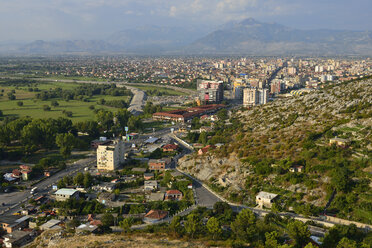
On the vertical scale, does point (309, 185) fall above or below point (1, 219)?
above

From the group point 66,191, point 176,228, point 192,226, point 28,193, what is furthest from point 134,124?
point 192,226

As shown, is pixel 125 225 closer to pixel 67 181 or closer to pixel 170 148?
pixel 67 181

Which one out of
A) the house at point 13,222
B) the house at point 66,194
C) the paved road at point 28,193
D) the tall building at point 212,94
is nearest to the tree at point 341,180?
the house at point 66,194

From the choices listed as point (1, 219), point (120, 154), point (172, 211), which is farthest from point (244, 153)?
point (1, 219)

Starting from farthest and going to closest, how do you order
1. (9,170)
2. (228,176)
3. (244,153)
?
(9,170) → (244,153) → (228,176)

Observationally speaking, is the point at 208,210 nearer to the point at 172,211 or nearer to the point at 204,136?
the point at 172,211

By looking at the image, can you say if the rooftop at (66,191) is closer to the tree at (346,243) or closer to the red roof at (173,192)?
the red roof at (173,192)

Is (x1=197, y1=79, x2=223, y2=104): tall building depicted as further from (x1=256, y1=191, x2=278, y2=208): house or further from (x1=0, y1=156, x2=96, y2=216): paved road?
(x1=256, y1=191, x2=278, y2=208): house

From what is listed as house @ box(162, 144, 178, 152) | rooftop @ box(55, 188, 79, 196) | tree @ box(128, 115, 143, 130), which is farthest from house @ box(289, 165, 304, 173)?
tree @ box(128, 115, 143, 130)
